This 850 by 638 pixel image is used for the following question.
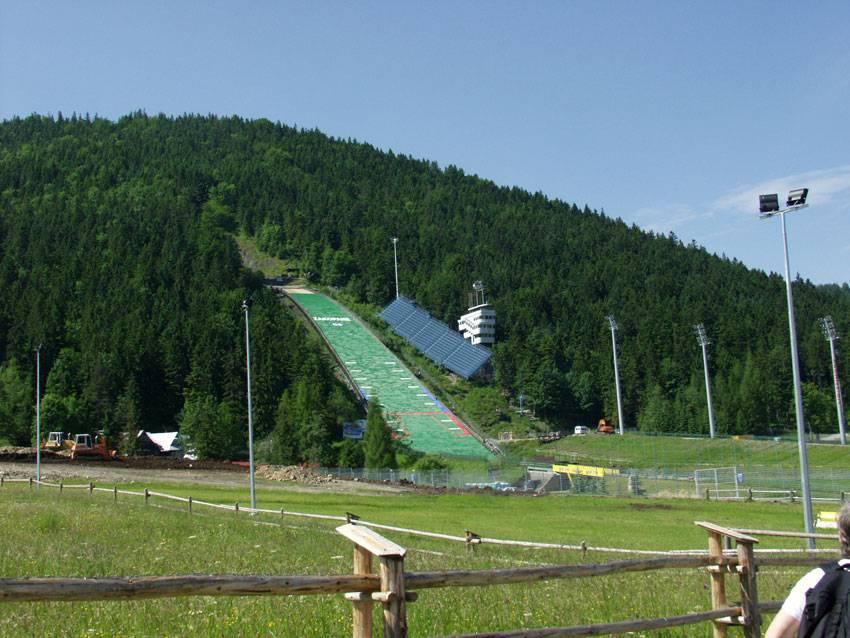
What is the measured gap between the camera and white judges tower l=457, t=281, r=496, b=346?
151 metres

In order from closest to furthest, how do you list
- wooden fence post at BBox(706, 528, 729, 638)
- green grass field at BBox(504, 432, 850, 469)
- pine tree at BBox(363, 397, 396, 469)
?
wooden fence post at BBox(706, 528, 729, 638), green grass field at BBox(504, 432, 850, 469), pine tree at BBox(363, 397, 396, 469)

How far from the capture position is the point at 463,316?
158 meters

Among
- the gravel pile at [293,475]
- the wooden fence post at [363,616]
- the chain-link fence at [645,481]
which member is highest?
the wooden fence post at [363,616]

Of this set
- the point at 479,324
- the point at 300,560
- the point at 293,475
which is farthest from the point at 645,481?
the point at 479,324

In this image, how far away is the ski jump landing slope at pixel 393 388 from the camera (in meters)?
92.2

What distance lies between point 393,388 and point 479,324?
38.0 meters

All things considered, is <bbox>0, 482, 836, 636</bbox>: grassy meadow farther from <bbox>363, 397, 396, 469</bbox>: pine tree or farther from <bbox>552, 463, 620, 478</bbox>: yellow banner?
<bbox>363, 397, 396, 469</bbox>: pine tree

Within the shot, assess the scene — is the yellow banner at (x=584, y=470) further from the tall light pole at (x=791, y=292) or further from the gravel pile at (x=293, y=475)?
the tall light pole at (x=791, y=292)

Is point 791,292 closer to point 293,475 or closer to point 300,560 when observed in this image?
point 300,560

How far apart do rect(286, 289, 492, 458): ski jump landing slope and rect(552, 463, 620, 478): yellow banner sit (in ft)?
58.6

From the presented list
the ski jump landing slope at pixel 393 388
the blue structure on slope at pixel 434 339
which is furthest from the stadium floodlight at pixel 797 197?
the blue structure on slope at pixel 434 339

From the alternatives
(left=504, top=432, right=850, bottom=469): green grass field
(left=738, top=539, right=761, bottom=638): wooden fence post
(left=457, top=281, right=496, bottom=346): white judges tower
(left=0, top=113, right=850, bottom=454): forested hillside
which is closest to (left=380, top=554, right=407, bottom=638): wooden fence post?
(left=738, top=539, right=761, bottom=638): wooden fence post

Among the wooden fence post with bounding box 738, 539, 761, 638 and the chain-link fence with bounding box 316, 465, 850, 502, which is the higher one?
the wooden fence post with bounding box 738, 539, 761, 638

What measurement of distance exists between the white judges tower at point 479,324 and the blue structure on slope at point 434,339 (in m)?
4.64
